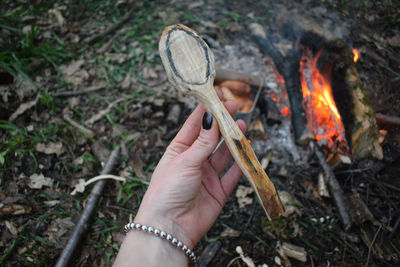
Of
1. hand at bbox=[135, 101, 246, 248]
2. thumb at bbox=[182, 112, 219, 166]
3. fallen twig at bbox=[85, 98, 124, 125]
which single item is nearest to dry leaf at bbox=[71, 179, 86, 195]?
fallen twig at bbox=[85, 98, 124, 125]

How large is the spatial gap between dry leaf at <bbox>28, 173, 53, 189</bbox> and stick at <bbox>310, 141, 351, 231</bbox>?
2807 mm

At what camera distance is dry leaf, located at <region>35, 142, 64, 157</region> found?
279 centimetres

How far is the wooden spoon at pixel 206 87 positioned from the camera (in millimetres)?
1669

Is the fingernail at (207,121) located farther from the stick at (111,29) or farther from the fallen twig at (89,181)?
the stick at (111,29)

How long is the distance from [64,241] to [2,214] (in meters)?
0.64

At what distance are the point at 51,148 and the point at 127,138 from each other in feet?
2.71

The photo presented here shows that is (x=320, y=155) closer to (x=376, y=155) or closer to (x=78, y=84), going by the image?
(x=376, y=155)

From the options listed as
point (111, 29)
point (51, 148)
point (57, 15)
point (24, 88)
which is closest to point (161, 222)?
point (51, 148)

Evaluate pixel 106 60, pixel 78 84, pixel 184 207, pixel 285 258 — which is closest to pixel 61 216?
pixel 184 207

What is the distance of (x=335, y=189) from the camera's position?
2428 mm

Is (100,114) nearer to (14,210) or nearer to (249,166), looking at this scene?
(14,210)

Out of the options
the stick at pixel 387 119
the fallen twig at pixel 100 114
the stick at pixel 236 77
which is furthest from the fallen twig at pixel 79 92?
the stick at pixel 387 119

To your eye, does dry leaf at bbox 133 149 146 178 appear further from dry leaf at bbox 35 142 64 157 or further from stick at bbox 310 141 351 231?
stick at bbox 310 141 351 231

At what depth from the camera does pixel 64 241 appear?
2.26 m
